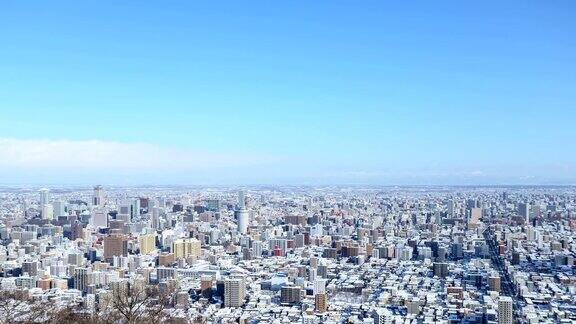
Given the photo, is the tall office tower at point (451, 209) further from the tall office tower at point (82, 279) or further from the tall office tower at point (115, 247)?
the tall office tower at point (82, 279)

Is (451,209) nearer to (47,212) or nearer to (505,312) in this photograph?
(47,212)

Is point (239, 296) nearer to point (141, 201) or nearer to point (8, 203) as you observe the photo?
point (141, 201)

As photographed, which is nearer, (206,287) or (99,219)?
(206,287)

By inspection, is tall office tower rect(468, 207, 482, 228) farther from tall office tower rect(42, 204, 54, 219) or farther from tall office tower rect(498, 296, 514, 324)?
tall office tower rect(42, 204, 54, 219)

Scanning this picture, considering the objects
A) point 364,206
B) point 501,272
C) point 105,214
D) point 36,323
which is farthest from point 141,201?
point 36,323

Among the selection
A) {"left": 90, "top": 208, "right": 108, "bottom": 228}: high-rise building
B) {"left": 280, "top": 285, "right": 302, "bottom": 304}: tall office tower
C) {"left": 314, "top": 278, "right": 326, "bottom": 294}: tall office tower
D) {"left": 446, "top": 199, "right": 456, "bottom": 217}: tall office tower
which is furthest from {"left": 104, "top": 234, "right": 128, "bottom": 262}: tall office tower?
{"left": 446, "top": 199, "right": 456, "bottom": 217}: tall office tower

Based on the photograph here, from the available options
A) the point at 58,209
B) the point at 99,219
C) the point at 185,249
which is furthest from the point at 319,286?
the point at 58,209

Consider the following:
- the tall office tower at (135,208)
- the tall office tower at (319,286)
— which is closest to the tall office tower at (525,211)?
the tall office tower at (319,286)
